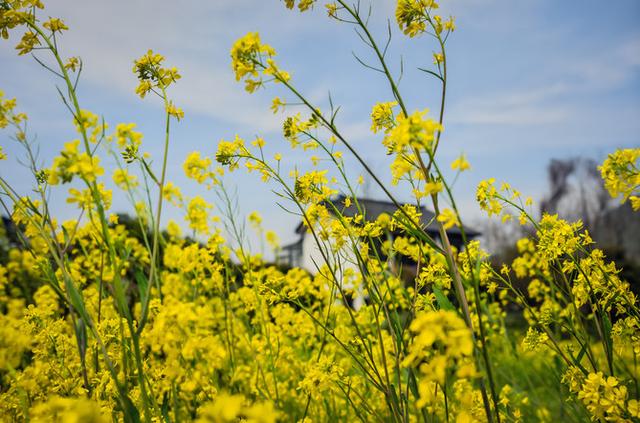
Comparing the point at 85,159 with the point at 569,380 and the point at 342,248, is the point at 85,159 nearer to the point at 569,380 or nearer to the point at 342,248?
the point at 342,248

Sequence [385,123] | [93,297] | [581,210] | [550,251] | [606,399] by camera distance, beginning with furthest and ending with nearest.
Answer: [581,210], [93,297], [550,251], [385,123], [606,399]

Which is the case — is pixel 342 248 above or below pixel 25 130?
below

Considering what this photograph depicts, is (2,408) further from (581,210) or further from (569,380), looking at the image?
(581,210)

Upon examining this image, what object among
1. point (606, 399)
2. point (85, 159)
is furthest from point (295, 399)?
point (85, 159)

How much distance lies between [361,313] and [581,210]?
3746cm

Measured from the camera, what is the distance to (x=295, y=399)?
371 cm

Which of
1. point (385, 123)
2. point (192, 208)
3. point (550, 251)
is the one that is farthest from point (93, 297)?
point (550, 251)

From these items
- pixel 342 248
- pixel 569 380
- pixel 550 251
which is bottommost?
pixel 569 380

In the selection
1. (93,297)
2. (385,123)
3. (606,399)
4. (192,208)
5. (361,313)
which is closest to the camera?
(606,399)

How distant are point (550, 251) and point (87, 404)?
2027 mm

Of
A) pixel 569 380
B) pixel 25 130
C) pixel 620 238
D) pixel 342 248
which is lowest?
pixel 569 380

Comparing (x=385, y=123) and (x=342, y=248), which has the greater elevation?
(x=385, y=123)

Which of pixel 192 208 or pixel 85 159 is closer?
pixel 85 159

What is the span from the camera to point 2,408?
2.18 m
